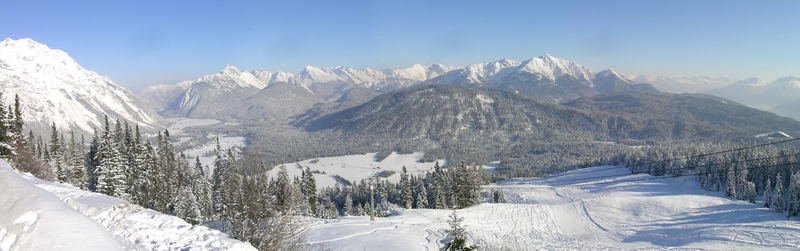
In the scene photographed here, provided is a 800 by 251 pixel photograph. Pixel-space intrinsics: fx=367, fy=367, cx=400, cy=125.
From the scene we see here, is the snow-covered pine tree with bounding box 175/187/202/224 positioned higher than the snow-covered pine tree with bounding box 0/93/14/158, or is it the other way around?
the snow-covered pine tree with bounding box 0/93/14/158

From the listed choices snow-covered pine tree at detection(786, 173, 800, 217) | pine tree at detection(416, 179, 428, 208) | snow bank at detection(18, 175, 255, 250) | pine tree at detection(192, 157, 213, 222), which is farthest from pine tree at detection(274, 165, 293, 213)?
snow-covered pine tree at detection(786, 173, 800, 217)

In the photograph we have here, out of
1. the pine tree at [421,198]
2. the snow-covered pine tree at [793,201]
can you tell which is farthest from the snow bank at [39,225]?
the snow-covered pine tree at [793,201]

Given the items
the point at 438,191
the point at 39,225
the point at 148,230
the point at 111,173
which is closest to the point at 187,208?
the point at 111,173

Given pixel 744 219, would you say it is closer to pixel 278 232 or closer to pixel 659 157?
pixel 278 232

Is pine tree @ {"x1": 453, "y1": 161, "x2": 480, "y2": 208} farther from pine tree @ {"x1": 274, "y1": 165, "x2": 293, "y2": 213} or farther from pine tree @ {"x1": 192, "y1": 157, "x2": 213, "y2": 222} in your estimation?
pine tree @ {"x1": 192, "y1": 157, "x2": 213, "y2": 222}

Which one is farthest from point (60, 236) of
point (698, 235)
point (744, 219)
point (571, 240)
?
point (744, 219)

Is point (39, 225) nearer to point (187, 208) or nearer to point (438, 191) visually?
point (187, 208)
